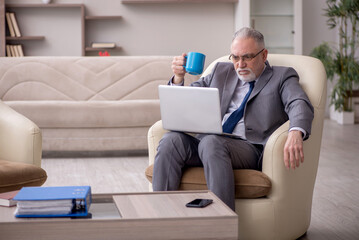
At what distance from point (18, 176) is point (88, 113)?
2370 mm

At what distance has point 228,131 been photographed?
2365 millimetres

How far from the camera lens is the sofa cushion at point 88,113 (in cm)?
437

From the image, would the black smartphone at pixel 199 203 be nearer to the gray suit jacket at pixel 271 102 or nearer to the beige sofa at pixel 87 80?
the gray suit jacket at pixel 271 102

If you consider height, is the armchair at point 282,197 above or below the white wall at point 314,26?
below

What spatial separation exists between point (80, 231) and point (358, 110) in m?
6.30

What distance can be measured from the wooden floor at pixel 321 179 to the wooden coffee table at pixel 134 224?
1.01 m

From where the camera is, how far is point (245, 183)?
2018mm

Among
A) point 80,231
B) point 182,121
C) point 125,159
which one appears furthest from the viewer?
point 125,159

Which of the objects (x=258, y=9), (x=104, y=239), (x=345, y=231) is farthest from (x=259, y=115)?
(x=258, y=9)

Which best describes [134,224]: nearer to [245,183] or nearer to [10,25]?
[245,183]

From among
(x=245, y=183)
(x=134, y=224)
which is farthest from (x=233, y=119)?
(x=134, y=224)

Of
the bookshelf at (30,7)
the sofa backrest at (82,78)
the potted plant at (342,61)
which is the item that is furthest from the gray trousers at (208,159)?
the bookshelf at (30,7)

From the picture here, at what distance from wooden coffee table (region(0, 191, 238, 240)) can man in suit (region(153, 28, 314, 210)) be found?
55 centimetres

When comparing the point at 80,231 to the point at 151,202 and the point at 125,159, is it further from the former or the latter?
the point at 125,159
